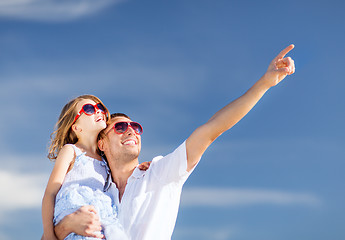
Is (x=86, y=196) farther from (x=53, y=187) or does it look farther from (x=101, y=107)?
(x=101, y=107)

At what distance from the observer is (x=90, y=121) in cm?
661

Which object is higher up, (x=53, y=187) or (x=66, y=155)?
(x=66, y=155)

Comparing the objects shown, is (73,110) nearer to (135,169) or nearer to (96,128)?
(96,128)

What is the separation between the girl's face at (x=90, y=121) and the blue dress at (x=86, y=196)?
480 millimetres

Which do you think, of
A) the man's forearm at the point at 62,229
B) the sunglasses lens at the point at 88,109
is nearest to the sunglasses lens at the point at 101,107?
the sunglasses lens at the point at 88,109

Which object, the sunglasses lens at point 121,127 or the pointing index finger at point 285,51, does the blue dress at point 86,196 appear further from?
the pointing index finger at point 285,51

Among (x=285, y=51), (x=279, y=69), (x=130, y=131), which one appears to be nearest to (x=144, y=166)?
(x=130, y=131)

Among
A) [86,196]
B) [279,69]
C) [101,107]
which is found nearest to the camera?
[279,69]

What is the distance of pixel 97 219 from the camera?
5.49 metres

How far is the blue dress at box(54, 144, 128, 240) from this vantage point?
18.2ft

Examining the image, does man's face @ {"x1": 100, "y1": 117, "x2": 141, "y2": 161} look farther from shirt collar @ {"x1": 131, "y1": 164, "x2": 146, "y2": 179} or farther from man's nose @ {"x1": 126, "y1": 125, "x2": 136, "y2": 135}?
shirt collar @ {"x1": 131, "y1": 164, "x2": 146, "y2": 179}

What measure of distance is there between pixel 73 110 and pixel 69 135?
40cm

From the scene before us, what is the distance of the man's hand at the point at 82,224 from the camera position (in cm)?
535

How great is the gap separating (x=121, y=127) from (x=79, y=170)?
1147 mm
